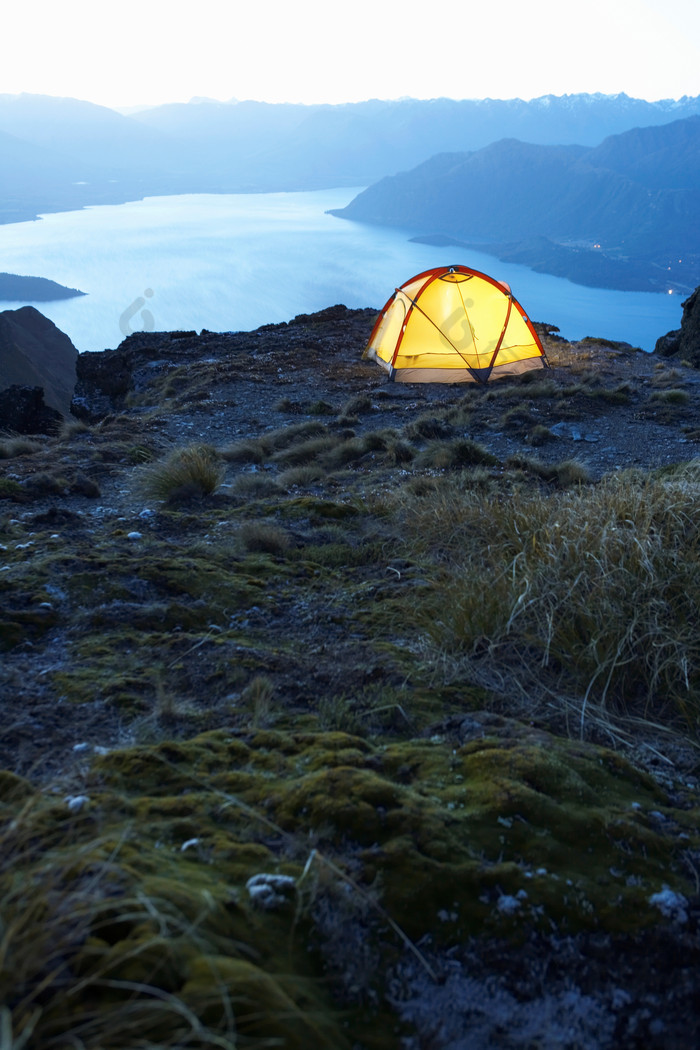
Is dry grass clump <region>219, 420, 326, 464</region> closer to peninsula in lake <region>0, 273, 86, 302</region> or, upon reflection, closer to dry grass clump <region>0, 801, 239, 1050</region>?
dry grass clump <region>0, 801, 239, 1050</region>

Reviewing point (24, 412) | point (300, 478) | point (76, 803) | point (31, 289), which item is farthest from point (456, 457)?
point (31, 289)

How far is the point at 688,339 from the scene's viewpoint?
1681cm

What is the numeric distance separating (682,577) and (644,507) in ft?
2.31

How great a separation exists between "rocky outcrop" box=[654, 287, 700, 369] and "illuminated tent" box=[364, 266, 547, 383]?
17.4 ft

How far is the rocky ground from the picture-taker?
4.41ft

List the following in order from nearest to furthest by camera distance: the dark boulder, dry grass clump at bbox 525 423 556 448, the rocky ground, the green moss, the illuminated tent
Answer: the green moss
the rocky ground
dry grass clump at bbox 525 423 556 448
the dark boulder
the illuminated tent

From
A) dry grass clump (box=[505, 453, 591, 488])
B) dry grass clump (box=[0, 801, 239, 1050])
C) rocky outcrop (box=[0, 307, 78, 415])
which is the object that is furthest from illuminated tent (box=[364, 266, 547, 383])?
rocky outcrop (box=[0, 307, 78, 415])

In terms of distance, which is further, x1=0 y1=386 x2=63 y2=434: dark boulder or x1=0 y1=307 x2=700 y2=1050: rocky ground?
x1=0 y1=386 x2=63 y2=434: dark boulder

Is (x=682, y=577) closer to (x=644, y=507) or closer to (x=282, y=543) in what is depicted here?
(x=644, y=507)

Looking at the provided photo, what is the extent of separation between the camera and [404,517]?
194 inches

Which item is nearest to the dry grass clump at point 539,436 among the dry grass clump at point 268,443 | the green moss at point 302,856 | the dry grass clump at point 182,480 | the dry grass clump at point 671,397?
the dry grass clump at point 268,443

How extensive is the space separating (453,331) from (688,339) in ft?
23.4

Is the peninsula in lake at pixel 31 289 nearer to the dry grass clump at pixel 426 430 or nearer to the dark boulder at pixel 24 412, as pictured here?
the dark boulder at pixel 24 412

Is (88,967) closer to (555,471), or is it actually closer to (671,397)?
(555,471)
